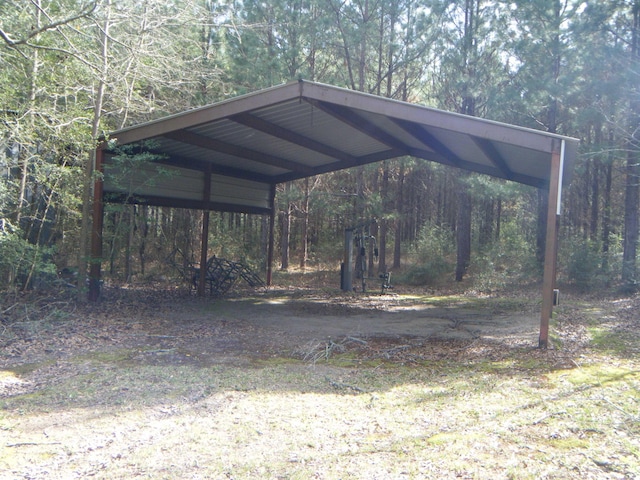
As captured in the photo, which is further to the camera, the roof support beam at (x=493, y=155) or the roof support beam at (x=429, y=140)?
the roof support beam at (x=429, y=140)

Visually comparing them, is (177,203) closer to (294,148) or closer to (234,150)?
(234,150)

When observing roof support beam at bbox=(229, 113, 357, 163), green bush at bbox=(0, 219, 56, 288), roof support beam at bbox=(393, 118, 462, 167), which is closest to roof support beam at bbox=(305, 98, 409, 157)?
roof support beam at bbox=(393, 118, 462, 167)

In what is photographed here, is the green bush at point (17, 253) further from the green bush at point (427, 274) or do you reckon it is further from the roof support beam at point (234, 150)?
the green bush at point (427, 274)

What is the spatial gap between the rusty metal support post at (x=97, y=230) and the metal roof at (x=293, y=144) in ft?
0.74

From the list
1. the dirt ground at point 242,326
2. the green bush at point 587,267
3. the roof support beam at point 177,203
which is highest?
the roof support beam at point 177,203

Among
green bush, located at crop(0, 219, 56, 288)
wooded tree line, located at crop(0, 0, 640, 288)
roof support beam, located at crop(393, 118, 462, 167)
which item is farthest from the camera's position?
roof support beam, located at crop(393, 118, 462, 167)

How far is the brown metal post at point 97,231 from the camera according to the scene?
898 centimetres

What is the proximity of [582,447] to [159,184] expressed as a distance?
30.7ft

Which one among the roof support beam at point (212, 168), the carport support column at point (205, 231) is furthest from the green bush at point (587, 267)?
the carport support column at point (205, 231)

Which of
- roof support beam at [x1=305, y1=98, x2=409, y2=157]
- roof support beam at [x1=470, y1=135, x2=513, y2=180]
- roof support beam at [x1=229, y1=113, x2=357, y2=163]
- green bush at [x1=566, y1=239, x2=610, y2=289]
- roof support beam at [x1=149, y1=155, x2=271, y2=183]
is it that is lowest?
green bush at [x1=566, y1=239, x2=610, y2=289]

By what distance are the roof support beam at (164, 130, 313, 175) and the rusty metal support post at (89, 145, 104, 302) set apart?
1.29 metres

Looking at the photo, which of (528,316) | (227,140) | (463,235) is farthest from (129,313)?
(463,235)

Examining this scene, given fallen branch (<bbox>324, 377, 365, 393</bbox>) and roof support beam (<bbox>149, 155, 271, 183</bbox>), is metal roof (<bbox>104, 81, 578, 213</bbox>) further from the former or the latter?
fallen branch (<bbox>324, 377, 365, 393</bbox>)

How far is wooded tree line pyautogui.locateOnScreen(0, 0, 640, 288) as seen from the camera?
8664 mm
